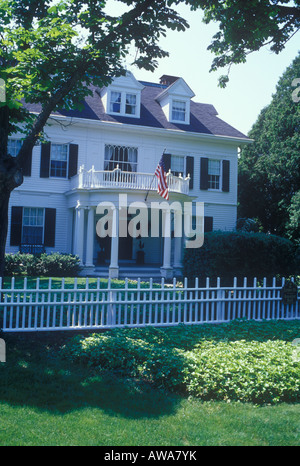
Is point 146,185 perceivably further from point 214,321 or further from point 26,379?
point 26,379

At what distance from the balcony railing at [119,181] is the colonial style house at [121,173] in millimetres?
44

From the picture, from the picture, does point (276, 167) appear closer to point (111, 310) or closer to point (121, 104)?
point (121, 104)

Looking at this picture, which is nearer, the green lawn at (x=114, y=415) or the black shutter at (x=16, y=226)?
the green lawn at (x=114, y=415)

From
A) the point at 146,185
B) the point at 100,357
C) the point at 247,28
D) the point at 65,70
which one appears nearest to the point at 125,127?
the point at 146,185

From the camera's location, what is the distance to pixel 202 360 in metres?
6.01

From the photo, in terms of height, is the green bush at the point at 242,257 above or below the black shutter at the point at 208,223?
below

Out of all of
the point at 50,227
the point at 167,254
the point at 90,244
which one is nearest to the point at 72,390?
the point at 90,244

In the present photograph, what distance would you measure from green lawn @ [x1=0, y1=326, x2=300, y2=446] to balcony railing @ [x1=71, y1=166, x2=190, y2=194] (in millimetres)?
12654

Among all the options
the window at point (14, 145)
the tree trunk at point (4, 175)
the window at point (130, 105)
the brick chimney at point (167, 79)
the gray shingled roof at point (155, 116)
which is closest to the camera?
the tree trunk at point (4, 175)

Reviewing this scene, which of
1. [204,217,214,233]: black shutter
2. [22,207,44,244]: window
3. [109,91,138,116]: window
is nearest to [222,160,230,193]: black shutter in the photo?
[204,217,214,233]: black shutter

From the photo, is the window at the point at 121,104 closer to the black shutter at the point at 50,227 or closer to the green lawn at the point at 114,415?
the black shutter at the point at 50,227

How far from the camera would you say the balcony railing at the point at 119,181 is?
18141mm

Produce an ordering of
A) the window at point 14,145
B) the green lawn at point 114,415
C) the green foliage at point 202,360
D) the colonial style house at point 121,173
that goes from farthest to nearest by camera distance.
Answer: the window at point 14,145 < the colonial style house at point 121,173 < the green foliage at point 202,360 < the green lawn at point 114,415

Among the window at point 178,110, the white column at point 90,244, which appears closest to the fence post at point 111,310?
the white column at point 90,244
